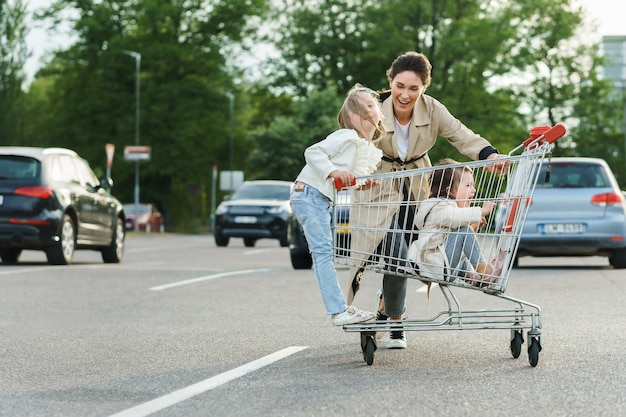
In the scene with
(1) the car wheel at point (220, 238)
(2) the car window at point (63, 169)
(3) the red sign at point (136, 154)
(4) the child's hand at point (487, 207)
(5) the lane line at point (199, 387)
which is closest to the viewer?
(5) the lane line at point (199, 387)

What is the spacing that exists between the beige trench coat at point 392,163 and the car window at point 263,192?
22066mm

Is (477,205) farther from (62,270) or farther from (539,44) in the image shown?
(539,44)

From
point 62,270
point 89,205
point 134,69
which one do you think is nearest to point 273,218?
point 89,205

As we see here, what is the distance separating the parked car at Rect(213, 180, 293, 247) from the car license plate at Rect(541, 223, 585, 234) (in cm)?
1174

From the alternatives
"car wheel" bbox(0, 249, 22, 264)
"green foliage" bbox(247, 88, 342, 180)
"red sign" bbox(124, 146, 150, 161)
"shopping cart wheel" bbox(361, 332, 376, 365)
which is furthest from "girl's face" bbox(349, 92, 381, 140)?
"green foliage" bbox(247, 88, 342, 180)

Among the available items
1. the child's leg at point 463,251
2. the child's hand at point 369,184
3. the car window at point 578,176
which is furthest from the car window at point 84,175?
the child's leg at point 463,251

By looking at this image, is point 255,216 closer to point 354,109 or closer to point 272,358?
point 272,358

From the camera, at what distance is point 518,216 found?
277 inches

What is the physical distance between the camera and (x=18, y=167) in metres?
18.0

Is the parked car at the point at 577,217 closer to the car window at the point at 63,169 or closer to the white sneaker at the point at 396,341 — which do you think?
the car window at the point at 63,169

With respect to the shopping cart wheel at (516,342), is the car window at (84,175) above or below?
above

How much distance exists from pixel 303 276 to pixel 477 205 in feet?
29.2

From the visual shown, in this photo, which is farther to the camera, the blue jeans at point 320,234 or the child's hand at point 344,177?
the blue jeans at point 320,234

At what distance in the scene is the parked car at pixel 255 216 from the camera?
29.0 metres
